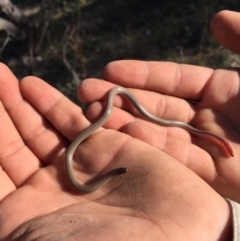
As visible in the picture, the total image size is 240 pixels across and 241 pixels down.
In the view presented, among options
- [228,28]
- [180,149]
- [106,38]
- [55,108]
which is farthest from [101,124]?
[106,38]

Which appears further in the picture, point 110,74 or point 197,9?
point 197,9

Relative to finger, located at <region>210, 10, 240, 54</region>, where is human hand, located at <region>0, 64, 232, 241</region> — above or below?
below

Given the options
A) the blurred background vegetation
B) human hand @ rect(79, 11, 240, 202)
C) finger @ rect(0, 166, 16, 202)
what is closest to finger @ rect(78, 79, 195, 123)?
human hand @ rect(79, 11, 240, 202)

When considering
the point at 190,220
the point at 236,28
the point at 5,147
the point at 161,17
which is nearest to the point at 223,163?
the point at 190,220

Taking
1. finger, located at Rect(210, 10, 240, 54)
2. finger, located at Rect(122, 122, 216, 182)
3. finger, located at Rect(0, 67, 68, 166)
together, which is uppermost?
finger, located at Rect(210, 10, 240, 54)

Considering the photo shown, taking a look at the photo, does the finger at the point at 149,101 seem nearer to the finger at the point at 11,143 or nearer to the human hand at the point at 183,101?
the human hand at the point at 183,101

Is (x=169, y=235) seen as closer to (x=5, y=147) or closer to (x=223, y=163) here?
(x=223, y=163)

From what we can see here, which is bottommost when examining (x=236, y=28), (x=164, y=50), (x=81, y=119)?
(x=164, y=50)

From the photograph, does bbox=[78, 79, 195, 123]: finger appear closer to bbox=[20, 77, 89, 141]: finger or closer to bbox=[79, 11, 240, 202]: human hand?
bbox=[79, 11, 240, 202]: human hand

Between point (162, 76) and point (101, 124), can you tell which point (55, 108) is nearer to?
point (101, 124)
